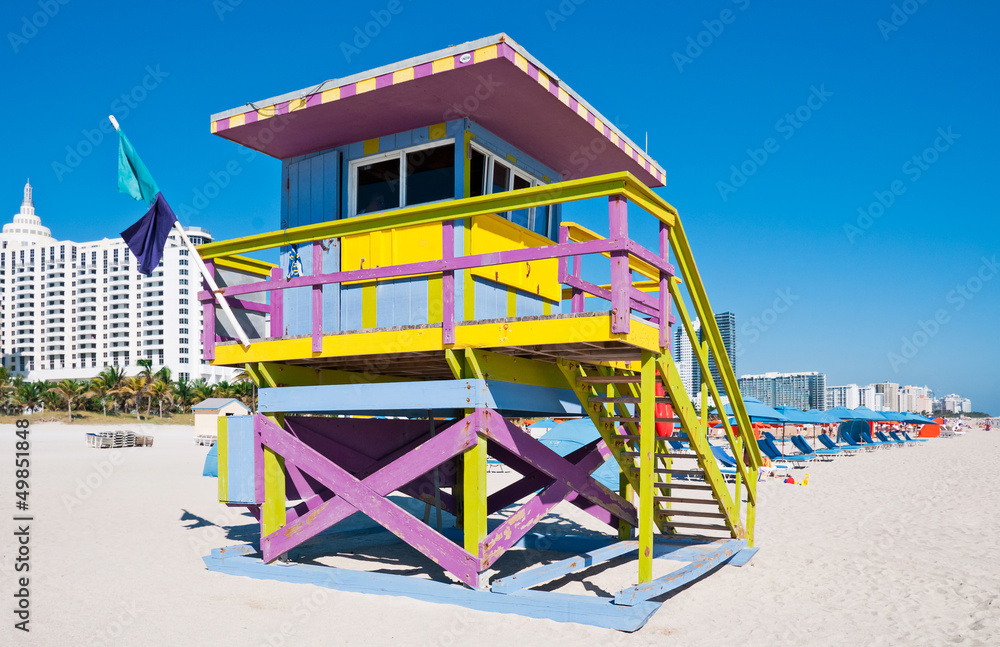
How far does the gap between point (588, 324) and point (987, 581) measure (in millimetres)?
6054

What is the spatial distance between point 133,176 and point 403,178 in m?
2.97

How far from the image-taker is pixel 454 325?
23.8 ft

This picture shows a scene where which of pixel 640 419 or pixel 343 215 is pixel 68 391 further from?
pixel 640 419

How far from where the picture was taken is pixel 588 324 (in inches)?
257

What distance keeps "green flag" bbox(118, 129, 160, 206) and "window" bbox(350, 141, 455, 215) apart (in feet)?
7.37

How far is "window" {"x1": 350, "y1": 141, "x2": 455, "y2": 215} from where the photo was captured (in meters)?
8.49

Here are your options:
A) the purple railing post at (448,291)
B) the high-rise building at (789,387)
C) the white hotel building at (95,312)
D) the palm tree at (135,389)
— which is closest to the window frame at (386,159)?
the purple railing post at (448,291)

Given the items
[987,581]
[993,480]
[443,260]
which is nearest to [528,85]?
[443,260]

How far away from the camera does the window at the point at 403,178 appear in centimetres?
849

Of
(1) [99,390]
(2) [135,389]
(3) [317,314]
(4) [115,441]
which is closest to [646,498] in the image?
(3) [317,314]

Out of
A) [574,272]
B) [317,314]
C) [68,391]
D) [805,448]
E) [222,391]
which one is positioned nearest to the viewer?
[317,314]

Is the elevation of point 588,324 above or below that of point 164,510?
above

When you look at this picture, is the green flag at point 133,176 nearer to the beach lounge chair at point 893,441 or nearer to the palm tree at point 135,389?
the beach lounge chair at point 893,441

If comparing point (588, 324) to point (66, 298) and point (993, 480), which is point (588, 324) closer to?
point (993, 480)
